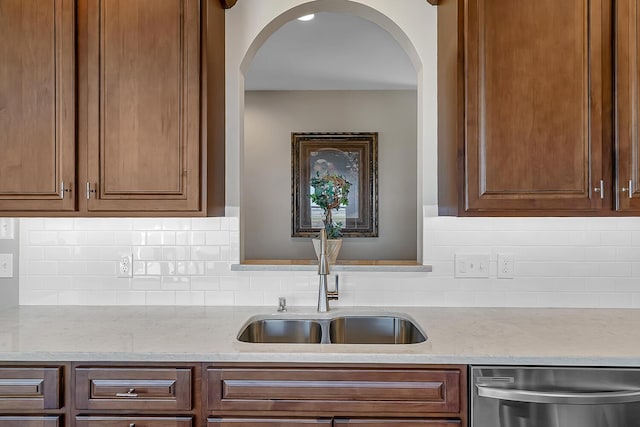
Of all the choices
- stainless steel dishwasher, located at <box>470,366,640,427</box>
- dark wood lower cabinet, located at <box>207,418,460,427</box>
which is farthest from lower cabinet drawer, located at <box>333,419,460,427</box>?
stainless steel dishwasher, located at <box>470,366,640,427</box>

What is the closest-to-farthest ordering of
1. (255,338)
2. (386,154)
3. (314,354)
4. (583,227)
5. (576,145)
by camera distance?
1. (314,354)
2. (576,145)
3. (255,338)
4. (583,227)
5. (386,154)

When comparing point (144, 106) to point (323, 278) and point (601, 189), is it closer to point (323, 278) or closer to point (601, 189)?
point (323, 278)

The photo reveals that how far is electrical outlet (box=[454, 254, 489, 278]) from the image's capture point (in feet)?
6.64

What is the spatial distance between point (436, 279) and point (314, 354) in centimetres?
86

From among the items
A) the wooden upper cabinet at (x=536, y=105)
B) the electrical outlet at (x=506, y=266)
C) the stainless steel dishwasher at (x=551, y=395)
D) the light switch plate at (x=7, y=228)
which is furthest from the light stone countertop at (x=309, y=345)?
the wooden upper cabinet at (x=536, y=105)

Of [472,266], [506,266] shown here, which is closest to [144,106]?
[472,266]

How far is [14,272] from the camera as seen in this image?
2.04 meters

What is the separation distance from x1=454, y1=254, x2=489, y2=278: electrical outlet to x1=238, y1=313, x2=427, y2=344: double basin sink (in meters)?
0.36

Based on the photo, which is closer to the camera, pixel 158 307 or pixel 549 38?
pixel 549 38

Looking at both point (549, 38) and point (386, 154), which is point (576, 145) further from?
point (386, 154)

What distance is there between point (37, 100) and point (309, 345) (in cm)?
136

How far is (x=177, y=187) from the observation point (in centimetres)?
170

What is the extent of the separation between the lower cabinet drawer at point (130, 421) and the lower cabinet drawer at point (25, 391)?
4.2 inches

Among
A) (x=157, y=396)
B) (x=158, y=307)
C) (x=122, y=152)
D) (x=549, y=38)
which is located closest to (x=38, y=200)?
(x=122, y=152)
